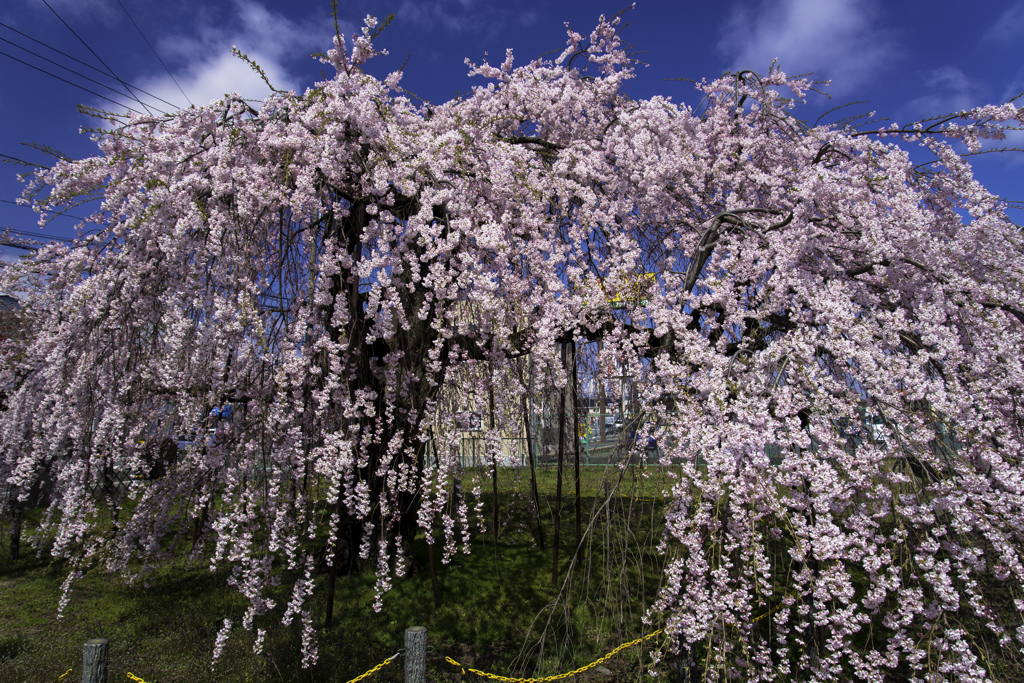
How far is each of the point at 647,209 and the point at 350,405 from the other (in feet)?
9.48

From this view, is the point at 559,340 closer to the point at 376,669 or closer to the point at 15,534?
the point at 376,669

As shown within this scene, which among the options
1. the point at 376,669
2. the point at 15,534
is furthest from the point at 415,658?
the point at 15,534

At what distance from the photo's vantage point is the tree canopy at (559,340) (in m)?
2.30

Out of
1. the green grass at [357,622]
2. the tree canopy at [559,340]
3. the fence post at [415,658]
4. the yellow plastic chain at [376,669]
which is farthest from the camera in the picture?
the green grass at [357,622]

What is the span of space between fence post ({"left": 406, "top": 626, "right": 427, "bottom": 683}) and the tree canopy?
51 cm

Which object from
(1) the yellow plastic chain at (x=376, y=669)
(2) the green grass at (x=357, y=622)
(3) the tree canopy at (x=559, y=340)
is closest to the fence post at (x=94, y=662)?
(3) the tree canopy at (x=559, y=340)

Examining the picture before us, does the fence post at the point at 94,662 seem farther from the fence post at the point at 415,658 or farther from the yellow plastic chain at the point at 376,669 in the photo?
the fence post at the point at 415,658

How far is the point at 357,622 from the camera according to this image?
4.38m

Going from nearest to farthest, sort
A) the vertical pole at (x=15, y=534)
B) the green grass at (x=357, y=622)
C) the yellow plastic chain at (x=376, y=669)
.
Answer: the yellow plastic chain at (x=376, y=669)
the green grass at (x=357, y=622)
the vertical pole at (x=15, y=534)

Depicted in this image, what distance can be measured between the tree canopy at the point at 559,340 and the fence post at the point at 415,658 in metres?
0.51

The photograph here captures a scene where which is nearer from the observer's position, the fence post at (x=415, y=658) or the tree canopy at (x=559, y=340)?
the tree canopy at (x=559, y=340)

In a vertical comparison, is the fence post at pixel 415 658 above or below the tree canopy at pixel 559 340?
below

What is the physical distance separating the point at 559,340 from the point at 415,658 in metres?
2.39

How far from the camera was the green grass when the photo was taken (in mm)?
3844
